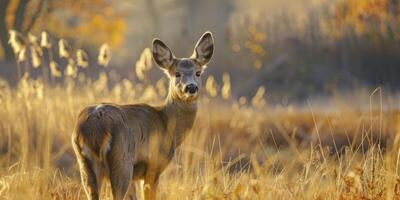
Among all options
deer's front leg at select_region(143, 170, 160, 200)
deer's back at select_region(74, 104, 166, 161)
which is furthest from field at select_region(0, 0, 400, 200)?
deer's back at select_region(74, 104, 166, 161)

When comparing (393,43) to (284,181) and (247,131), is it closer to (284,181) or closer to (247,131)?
(247,131)

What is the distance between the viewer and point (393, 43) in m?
26.0

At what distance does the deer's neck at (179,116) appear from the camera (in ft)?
27.1

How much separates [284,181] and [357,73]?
19.4 m

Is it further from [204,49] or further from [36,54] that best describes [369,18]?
[204,49]

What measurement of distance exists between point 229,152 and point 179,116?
697 cm

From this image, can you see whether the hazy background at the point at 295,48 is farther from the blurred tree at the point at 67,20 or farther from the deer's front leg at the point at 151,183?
the deer's front leg at the point at 151,183

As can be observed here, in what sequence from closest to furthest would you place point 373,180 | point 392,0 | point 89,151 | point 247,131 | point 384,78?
point 89,151 → point 373,180 → point 247,131 → point 384,78 → point 392,0

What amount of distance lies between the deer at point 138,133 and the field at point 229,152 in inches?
9.6

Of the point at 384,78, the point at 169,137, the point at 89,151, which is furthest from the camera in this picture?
the point at 384,78

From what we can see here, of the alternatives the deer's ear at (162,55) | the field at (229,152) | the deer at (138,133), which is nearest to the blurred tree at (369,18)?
the field at (229,152)

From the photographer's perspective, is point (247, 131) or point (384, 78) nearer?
point (247, 131)

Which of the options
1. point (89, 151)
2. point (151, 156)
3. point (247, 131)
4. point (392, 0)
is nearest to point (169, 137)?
point (151, 156)

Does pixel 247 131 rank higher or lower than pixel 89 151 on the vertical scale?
lower
